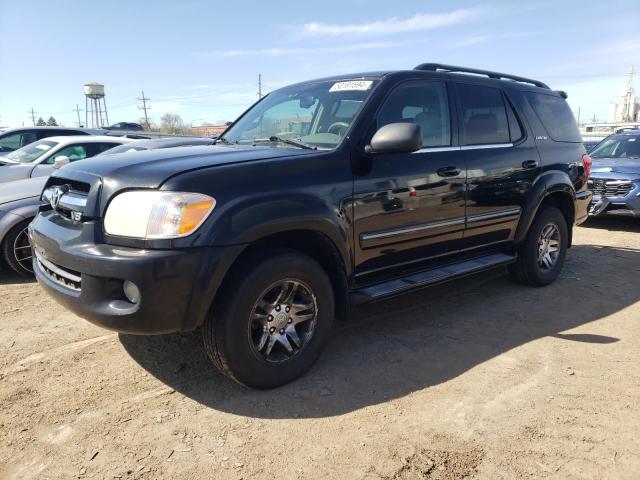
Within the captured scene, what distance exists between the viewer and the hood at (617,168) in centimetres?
835

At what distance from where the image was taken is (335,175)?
3072mm

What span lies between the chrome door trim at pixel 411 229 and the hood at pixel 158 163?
0.67 m

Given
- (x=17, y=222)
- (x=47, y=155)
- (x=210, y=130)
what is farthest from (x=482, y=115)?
(x=210, y=130)

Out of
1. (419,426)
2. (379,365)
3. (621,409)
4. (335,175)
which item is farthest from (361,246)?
(621,409)

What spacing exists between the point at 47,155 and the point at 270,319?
6132 mm

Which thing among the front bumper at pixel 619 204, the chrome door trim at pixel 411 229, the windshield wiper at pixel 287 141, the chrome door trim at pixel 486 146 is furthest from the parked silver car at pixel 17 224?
the front bumper at pixel 619 204

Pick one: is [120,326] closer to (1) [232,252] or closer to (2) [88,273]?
(2) [88,273]

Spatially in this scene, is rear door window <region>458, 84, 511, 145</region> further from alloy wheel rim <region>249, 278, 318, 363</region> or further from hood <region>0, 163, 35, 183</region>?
hood <region>0, 163, 35, 183</region>

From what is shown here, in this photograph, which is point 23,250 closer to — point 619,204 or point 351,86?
point 351,86

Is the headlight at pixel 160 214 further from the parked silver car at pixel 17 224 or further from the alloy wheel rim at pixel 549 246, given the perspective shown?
the alloy wheel rim at pixel 549 246

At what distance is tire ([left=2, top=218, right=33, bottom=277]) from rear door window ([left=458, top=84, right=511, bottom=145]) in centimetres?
426

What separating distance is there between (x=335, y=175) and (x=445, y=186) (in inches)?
42.1

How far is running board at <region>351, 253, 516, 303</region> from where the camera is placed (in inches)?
132

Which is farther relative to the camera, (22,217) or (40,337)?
(22,217)
